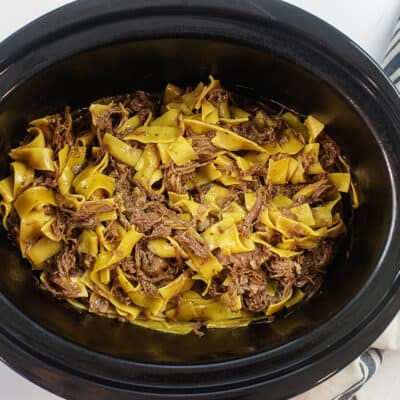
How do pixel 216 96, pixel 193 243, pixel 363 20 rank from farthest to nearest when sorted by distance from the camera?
pixel 363 20 → pixel 216 96 → pixel 193 243

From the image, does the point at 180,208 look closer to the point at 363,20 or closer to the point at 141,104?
the point at 141,104

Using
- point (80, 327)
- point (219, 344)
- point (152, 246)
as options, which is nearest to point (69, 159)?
point (152, 246)

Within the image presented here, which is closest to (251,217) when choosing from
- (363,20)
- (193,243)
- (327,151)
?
(193,243)

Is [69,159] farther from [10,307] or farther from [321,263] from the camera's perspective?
[321,263]

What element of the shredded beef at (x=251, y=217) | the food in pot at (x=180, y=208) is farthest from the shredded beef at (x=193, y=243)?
the shredded beef at (x=251, y=217)

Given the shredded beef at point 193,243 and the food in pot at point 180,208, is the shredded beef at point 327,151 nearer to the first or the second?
the food in pot at point 180,208
